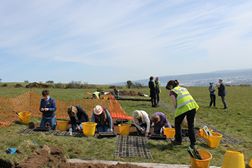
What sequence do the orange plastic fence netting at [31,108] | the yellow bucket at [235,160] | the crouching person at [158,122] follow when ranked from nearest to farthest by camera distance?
the yellow bucket at [235,160] → the crouching person at [158,122] → the orange plastic fence netting at [31,108]

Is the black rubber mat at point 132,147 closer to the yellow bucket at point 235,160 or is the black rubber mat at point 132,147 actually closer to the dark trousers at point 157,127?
the dark trousers at point 157,127

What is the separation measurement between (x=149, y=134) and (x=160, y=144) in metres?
0.90

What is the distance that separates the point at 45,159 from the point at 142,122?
13.1 ft

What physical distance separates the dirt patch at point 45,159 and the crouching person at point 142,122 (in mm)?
3256

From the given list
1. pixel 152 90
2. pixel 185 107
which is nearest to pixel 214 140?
pixel 185 107

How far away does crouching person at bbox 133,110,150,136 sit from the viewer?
774cm

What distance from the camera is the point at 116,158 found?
18.9 feet

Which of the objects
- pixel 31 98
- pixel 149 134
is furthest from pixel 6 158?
pixel 31 98

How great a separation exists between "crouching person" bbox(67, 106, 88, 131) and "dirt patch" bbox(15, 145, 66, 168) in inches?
122

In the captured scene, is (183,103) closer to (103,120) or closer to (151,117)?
(151,117)

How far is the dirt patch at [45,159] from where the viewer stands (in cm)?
416

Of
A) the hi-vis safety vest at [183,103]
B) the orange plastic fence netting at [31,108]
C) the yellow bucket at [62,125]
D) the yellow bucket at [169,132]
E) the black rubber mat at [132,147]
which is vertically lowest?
the black rubber mat at [132,147]

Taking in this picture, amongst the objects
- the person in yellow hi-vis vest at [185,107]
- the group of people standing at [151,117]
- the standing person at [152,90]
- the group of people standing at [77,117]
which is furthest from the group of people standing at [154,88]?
the person in yellow hi-vis vest at [185,107]

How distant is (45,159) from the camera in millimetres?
4406
